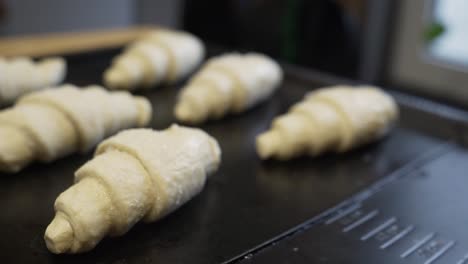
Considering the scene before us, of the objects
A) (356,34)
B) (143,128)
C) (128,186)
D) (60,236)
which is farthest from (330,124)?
(356,34)

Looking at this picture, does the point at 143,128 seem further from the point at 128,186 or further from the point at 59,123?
the point at 128,186

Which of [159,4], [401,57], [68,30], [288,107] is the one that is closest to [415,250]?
[288,107]

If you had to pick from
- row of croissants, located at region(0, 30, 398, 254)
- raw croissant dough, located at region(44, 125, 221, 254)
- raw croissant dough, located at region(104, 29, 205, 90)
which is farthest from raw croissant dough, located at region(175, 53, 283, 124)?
raw croissant dough, located at region(44, 125, 221, 254)

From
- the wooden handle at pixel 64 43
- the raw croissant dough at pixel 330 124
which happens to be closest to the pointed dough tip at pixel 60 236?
the raw croissant dough at pixel 330 124

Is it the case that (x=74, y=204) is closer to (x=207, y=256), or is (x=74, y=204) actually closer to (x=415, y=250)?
(x=207, y=256)

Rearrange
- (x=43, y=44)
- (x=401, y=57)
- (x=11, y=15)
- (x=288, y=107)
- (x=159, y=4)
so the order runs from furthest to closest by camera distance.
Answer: (x=159, y=4), (x=11, y=15), (x=401, y=57), (x=43, y=44), (x=288, y=107)

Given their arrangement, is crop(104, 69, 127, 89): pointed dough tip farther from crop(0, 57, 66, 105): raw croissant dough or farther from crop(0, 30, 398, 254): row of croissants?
crop(0, 57, 66, 105): raw croissant dough

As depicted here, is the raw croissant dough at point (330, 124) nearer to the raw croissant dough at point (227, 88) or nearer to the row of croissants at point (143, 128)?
the row of croissants at point (143, 128)
